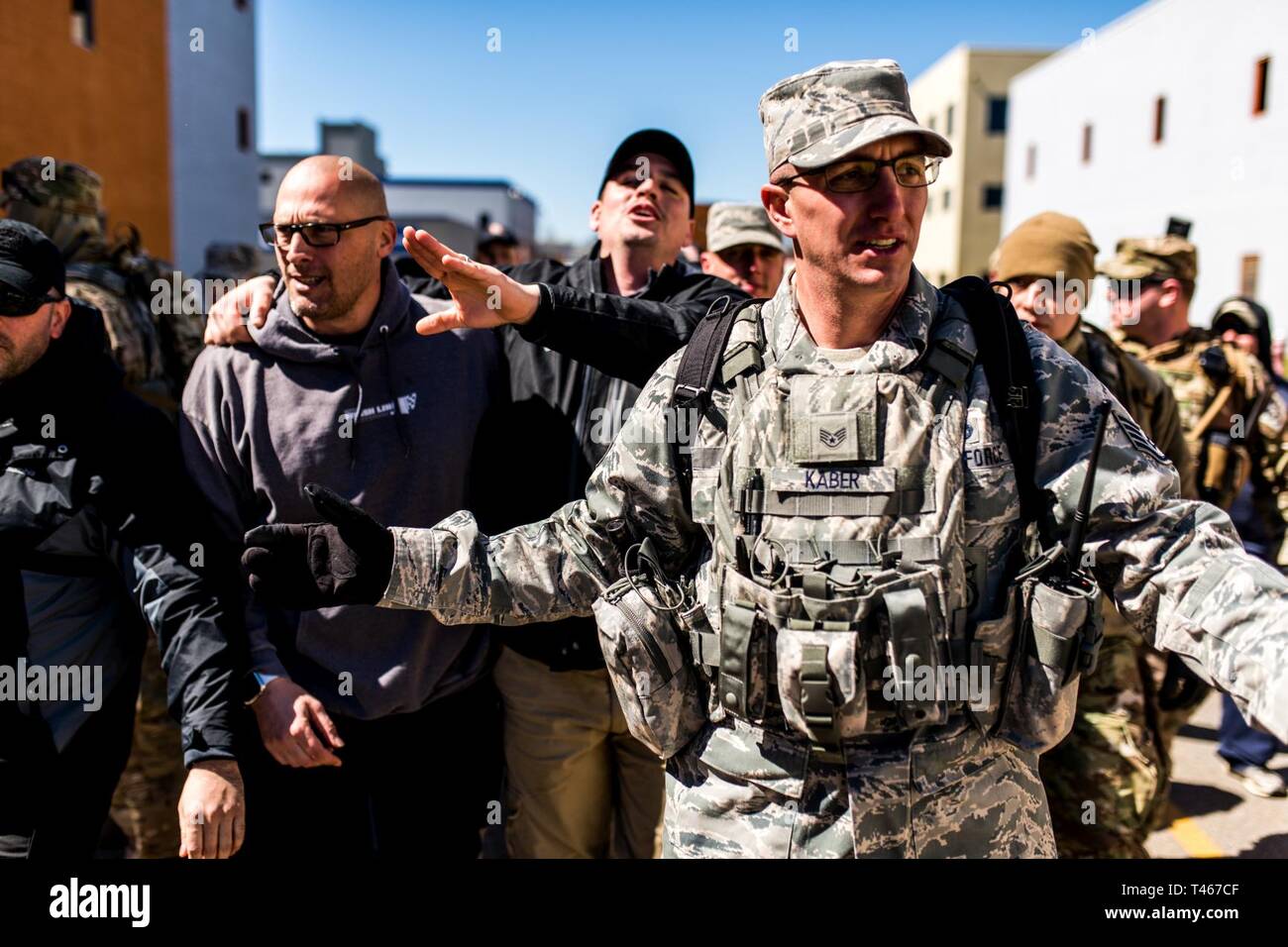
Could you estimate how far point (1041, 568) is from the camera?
1.75m

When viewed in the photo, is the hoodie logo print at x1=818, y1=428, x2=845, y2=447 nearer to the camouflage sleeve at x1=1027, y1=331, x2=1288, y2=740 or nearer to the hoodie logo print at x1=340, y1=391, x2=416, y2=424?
Result: the camouflage sleeve at x1=1027, y1=331, x2=1288, y2=740

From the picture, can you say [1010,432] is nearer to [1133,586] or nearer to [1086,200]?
[1133,586]

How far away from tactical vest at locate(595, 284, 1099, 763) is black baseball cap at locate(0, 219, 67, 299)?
1.56 m

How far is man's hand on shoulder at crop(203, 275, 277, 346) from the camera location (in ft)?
8.50

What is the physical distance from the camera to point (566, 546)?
6.82 ft

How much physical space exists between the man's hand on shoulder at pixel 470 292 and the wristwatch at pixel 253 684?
915mm

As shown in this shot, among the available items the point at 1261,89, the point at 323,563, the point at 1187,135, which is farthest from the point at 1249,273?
the point at 323,563

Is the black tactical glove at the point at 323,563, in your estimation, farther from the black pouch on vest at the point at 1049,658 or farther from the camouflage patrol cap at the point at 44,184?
the camouflage patrol cap at the point at 44,184

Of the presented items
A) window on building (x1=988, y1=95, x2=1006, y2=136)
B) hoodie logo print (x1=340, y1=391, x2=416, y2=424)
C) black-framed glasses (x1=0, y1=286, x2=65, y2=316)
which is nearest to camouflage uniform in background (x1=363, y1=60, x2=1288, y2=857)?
hoodie logo print (x1=340, y1=391, x2=416, y2=424)

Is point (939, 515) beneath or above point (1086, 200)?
→ beneath

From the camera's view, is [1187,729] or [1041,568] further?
[1187,729]

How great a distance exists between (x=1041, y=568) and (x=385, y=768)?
174 cm

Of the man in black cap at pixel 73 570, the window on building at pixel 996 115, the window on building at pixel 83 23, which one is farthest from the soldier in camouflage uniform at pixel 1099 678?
the window on building at pixel 996 115

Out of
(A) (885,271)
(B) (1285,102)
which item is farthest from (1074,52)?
(A) (885,271)
